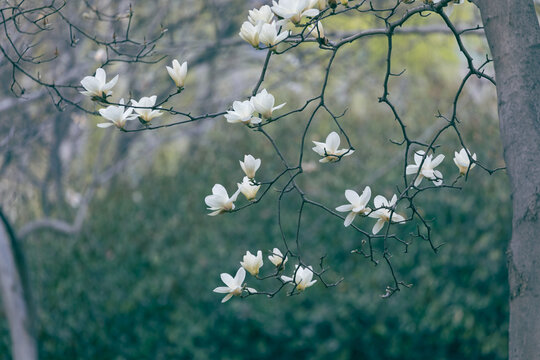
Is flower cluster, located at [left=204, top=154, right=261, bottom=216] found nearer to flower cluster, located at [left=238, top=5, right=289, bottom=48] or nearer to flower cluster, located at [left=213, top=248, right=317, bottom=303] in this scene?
flower cluster, located at [left=213, top=248, right=317, bottom=303]

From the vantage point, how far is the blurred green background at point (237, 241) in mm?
4543

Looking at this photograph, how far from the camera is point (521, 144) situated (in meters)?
1.71

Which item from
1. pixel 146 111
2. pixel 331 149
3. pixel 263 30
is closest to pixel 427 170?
pixel 331 149

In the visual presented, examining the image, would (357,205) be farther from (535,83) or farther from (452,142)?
(452,142)

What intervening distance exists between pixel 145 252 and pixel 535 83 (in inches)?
158

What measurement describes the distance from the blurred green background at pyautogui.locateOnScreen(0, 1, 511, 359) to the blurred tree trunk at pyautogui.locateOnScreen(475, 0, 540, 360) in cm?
205

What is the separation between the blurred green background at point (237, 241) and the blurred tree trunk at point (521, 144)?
2.05 meters

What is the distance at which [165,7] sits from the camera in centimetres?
539

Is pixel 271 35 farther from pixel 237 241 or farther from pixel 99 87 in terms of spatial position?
pixel 237 241

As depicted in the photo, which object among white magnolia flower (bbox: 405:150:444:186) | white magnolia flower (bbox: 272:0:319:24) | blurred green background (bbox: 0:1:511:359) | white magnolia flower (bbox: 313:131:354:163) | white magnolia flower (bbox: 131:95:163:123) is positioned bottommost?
blurred green background (bbox: 0:1:511:359)

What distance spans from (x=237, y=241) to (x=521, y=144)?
3.79 meters

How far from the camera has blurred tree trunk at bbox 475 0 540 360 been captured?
5.50 feet

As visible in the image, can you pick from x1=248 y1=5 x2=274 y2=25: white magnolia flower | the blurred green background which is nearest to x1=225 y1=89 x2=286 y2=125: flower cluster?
x1=248 y1=5 x2=274 y2=25: white magnolia flower

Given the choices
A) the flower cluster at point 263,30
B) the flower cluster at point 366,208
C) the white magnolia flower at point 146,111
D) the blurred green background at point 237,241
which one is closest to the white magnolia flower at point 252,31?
the flower cluster at point 263,30
